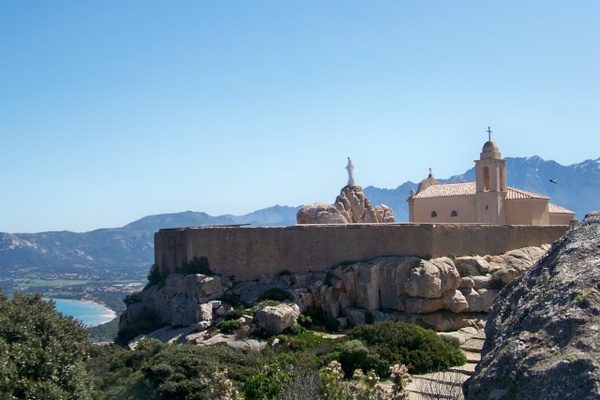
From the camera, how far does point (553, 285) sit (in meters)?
4.96

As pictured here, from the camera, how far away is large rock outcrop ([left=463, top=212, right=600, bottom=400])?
4.07 m

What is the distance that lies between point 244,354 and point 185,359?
3358 mm

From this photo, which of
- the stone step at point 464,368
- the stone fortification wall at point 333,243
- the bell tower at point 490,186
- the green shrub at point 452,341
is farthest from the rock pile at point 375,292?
the bell tower at point 490,186

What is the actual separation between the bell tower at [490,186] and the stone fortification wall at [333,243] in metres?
4.40

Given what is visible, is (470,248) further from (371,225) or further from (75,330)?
(75,330)

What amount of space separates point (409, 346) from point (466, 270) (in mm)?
7589

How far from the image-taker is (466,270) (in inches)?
1217

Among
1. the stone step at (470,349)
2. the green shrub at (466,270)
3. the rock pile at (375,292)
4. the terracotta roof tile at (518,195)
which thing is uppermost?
the terracotta roof tile at (518,195)

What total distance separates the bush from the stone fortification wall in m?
5.64

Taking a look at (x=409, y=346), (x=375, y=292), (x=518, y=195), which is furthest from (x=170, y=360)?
(x=518, y=195)

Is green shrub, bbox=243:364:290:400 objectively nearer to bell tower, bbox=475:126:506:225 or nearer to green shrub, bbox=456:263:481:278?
green shrub, bbox=456:263:481:278

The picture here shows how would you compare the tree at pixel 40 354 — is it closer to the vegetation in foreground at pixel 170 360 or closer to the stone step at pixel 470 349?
the vegetation in foreground at pixel 170 360

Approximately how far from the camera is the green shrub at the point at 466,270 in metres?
30.8

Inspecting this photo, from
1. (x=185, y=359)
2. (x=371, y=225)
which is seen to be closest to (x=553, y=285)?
(x=185, y=359)
